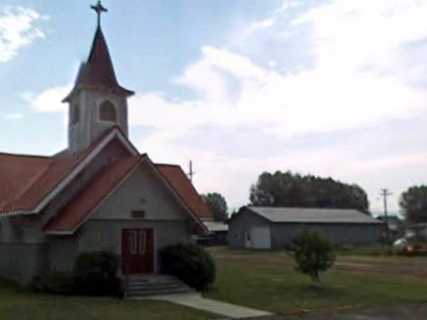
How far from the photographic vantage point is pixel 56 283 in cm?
1894

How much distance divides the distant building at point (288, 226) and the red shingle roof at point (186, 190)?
2966 centimetres

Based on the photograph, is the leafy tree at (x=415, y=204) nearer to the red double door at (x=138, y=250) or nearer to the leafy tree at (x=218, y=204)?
the leafy tree at (x=218, y=204)

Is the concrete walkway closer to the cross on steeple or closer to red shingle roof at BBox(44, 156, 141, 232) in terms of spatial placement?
red shingle roof at BBox(44, 156, 141, 232)

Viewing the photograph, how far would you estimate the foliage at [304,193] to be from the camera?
9675 centimetres

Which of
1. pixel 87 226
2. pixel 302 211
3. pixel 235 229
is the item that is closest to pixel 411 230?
pixel 302 211

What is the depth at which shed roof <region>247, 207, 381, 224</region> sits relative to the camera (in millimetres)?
55750

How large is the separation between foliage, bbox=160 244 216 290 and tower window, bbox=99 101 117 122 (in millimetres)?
6422

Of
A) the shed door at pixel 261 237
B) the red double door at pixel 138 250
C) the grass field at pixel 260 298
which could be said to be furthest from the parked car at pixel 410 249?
the red double door at pixel 138 250

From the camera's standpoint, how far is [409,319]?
578 inches

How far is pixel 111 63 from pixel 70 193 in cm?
A: 696

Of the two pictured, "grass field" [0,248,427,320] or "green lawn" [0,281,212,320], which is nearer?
"green lawn" [0,281,212,320]

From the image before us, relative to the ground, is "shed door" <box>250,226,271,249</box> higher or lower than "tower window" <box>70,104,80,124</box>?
lower

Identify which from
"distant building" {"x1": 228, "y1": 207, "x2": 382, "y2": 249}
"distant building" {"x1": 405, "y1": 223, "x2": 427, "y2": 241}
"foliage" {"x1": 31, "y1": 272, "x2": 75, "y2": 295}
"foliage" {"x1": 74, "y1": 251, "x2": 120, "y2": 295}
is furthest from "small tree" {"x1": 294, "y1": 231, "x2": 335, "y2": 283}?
"distant building" {"x1": 405, "y1": 223, "x2": 427, "y2": 241}

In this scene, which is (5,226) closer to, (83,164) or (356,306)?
(83,164)
